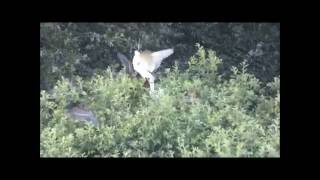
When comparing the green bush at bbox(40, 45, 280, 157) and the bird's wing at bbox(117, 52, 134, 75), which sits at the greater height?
the bird's wing at bbox(117, 52, 134, 75)

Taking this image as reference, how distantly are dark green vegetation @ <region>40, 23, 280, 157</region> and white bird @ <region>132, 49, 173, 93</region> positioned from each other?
2.3 inches

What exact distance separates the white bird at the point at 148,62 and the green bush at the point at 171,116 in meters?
0.08

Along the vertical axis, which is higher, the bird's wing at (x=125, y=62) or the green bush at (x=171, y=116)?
the bird's wing at (x=125, y=62)

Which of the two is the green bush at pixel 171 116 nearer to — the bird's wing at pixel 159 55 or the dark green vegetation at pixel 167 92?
the dark green vegetation at pixel 167 92

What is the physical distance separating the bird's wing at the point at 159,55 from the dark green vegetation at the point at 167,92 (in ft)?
0.15

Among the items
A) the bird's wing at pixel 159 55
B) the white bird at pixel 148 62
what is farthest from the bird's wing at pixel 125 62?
the bird's wing at pixel 159 55

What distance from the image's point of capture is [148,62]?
6.41 m

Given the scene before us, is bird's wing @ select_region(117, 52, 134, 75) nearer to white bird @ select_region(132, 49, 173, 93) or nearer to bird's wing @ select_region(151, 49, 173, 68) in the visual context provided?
white bird @ select_region(132, 49, 173, 93)

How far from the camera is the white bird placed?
6.41m

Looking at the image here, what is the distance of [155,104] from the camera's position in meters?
6.41

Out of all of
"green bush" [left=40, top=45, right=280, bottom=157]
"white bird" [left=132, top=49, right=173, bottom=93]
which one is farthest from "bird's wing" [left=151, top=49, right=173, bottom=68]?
"green bush" [left=40, top=45, right=280, bottom=157]

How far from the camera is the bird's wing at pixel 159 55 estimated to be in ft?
21.1
